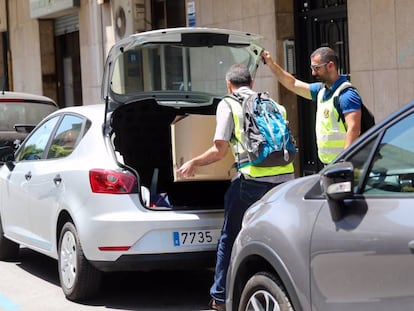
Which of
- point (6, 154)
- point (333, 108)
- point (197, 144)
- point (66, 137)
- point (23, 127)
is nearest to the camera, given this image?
point (333, 108)

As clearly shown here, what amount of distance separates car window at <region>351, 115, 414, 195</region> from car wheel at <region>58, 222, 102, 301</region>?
3.12 m

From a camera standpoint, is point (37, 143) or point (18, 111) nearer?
point (37, 143)

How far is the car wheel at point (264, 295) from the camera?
155 inches

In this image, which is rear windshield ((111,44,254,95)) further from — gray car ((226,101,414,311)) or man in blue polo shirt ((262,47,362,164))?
gray car ((226,101,414,311))

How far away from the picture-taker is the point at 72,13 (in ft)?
62.8

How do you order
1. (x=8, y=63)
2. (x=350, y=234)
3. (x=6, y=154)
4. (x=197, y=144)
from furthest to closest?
(x=8, y=63) < (x=6, y=154) < (x=197, y=144) < (x=350, y=234)

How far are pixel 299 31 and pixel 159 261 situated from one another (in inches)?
244

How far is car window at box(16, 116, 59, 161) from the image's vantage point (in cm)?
727

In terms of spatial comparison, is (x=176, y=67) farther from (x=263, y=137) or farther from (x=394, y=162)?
(x=394, y=162)

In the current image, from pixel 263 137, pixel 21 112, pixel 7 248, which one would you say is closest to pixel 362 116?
pixel 263 137

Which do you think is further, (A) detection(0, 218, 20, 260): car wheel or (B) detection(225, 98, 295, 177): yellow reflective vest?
(A) detection(0, 218, 20, 260): car wheel

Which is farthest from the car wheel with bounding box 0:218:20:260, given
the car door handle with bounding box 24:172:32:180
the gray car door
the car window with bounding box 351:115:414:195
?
the car window with bounding box 351:115:414:195

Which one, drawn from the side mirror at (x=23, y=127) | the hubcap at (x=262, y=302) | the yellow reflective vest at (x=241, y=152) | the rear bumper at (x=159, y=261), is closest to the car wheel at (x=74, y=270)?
the rear bumper at (x=159, y=261)

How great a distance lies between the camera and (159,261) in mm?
5840
